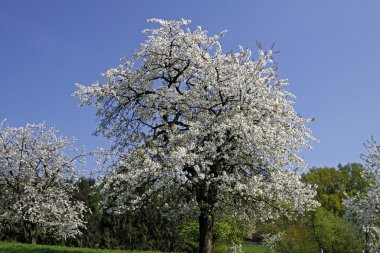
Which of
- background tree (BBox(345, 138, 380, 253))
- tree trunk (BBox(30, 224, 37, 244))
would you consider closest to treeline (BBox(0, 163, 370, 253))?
tree trunk (BBox(30, 224, 37, 244))

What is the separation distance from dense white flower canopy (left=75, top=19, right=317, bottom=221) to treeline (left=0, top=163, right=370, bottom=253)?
2.27 m

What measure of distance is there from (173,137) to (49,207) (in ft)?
65.0

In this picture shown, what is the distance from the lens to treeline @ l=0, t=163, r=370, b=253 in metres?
44.8

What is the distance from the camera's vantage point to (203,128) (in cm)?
2108

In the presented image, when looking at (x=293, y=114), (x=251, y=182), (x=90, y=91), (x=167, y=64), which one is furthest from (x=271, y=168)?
(x=90, y=91)

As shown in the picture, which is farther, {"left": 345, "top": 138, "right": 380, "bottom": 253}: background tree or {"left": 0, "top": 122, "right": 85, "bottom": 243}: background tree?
{"left": 0, "top": 122, "right": 85, "bottom": 243}: background tree

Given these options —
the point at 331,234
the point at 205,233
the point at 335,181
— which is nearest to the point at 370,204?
the point at 205,233

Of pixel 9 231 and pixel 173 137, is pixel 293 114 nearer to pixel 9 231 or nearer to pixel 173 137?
pixel 173 137

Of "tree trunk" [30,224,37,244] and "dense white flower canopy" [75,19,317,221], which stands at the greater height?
"dense white flower canopy" [75,19,317,221]

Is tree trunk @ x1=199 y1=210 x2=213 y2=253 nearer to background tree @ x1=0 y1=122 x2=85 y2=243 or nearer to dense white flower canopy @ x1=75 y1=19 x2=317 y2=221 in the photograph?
dense white flower canopy @ x1=75 y1=19 x2=317 y2=221

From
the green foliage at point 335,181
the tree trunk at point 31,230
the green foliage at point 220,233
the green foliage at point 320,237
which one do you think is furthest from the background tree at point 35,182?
the green foliage at point 335,181

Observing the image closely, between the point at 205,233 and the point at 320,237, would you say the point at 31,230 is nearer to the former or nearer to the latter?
the point at 205,233

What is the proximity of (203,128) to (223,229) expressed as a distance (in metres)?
27.6

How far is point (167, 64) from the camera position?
24.8m
